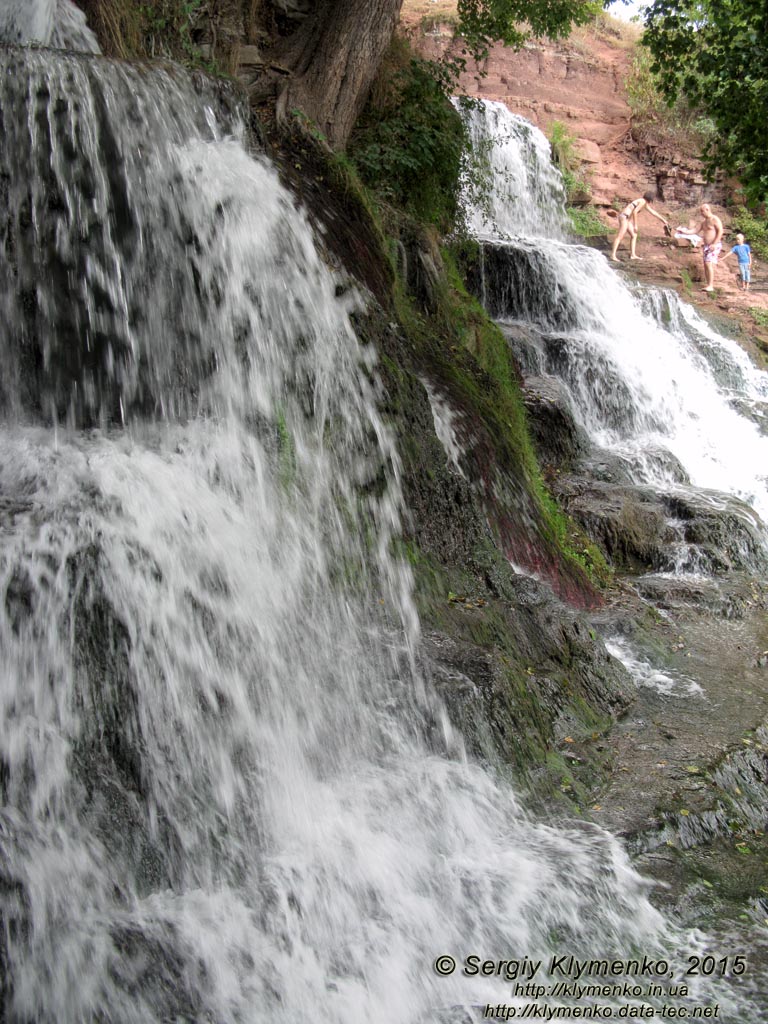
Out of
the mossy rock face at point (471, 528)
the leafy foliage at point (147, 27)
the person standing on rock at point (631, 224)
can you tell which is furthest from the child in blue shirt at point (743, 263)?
the leafy foliage at point (147, 27)

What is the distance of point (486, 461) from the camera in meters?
7.59

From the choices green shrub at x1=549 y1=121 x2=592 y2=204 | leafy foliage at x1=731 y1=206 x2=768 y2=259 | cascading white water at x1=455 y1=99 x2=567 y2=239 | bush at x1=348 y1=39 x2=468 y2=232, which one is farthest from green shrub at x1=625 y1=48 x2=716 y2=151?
bush at x1=348 y1=39 x2=468 y2=232

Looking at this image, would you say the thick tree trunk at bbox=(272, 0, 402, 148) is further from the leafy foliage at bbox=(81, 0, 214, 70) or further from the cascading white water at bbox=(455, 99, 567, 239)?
the cascading white water at bbox=(455, 99, 567, 239)

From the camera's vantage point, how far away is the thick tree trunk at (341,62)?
934 centimetres

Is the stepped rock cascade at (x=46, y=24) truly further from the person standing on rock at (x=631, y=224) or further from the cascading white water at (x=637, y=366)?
the person standing on rock at (x=631, y=224)

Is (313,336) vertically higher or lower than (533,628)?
higher

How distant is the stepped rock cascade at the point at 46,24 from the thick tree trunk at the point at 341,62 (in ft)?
6.20

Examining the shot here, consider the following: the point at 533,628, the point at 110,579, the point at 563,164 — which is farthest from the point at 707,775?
the point at 563,164

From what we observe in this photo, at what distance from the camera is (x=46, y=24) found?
7590mm

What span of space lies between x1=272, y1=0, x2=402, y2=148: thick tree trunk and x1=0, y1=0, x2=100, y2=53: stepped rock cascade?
1891 millimetres

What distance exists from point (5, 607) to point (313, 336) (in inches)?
116

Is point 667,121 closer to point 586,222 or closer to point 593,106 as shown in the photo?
point 593,106

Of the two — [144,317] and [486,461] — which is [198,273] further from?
[486,461]

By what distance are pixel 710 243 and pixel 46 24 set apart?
526 inches
